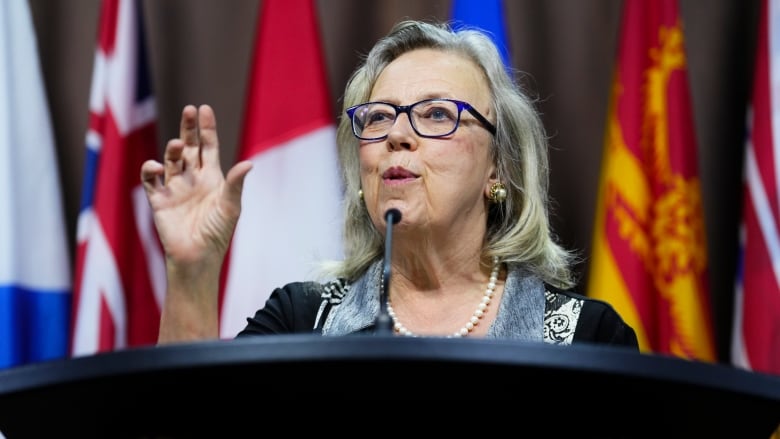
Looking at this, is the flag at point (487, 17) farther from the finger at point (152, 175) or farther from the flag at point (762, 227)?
the finger at point (152, 175)

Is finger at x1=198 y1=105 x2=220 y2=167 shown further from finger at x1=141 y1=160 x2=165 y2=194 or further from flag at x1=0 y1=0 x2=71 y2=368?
flag at x1=0 y1=0 x2=71 y2=368

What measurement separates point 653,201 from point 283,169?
971 mm

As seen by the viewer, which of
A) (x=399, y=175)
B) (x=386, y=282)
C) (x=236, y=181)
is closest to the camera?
(x=386, y=282)

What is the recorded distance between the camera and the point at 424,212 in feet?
6.08

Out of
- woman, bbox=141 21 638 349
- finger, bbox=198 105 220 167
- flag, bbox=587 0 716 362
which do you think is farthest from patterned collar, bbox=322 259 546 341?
flag, bbox=587 0 716 362

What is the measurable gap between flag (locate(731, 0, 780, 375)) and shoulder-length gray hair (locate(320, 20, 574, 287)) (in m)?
0.78

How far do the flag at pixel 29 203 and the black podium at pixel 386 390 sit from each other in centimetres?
191

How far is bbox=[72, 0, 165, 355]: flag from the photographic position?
278 centimetres

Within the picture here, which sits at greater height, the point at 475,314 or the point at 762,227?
the point at 762,227

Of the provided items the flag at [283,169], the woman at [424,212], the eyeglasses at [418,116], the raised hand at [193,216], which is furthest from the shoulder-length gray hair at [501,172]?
the flag at [283,169]

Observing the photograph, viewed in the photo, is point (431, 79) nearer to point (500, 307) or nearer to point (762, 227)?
point (500, 307)

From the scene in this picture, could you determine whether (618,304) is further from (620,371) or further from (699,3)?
(620,371)

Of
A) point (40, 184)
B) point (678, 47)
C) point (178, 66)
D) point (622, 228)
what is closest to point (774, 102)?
point (678, 47)

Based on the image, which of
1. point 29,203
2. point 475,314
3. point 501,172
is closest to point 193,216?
point 475,314
